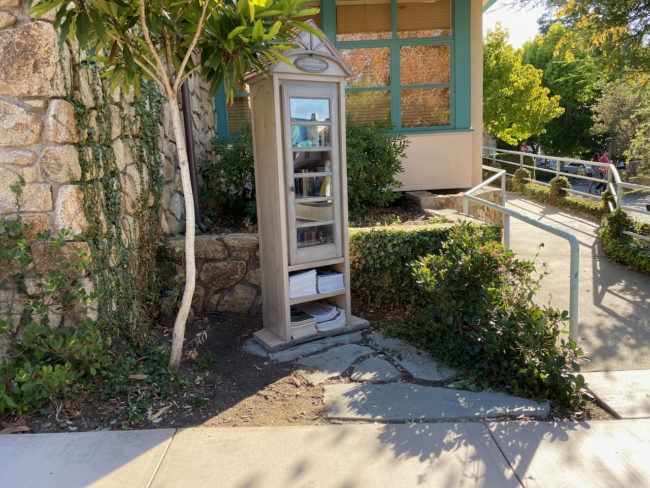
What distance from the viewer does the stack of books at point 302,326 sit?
4293mm

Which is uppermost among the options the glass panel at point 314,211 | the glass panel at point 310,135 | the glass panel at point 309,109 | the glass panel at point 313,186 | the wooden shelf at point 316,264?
the glass panel at point 309,109

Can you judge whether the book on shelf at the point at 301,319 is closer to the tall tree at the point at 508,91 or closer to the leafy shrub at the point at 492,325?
the leafy shrub at the point at 492,325

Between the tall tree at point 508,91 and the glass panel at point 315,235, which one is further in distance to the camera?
the tall tree at point 508,91

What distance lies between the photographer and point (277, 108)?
3.93m

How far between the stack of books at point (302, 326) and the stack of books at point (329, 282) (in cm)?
26

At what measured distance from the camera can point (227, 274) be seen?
16.5 feet

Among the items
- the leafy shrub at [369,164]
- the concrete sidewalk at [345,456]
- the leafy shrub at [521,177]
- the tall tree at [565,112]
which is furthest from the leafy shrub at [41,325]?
the tall tree at [565,112]

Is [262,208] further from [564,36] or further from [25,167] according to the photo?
[564,36]

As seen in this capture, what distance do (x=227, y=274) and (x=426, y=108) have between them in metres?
4.60

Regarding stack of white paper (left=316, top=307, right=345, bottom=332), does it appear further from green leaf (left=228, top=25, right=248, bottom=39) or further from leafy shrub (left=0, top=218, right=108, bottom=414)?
green leaf (left=228, top=25, right=248, bottom=39)

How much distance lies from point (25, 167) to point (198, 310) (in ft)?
6.96

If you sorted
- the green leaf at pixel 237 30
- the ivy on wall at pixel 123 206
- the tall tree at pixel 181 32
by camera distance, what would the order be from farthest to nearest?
the ivy on wall at pixel 123 206, the green leaf at pixel 237 30, the tall tree at pixel 181 32

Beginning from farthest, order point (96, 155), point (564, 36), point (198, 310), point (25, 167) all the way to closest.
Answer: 1. point (564, 36)
2. point (198, 310)
3. point (96, 155)
4. point (25, 167)

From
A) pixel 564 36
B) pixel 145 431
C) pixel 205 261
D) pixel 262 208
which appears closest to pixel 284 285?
pixel 262 208
